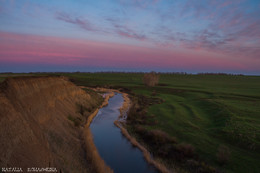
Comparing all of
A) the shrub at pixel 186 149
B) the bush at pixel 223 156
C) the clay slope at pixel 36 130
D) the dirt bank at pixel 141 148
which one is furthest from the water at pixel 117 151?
the bush at pixel 223 156

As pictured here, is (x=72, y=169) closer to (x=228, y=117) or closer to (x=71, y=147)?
(x=71, y=147)

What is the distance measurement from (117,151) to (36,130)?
32.6ft

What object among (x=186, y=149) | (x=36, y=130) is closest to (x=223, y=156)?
(x=186, y=149)

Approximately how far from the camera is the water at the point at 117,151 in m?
16.1

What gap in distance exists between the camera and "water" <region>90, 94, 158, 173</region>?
1614 centimetres

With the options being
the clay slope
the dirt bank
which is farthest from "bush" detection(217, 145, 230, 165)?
the clay slope

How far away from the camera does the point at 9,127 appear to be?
9789 millimetres

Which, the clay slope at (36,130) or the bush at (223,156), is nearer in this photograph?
the clay slope at (36,130)

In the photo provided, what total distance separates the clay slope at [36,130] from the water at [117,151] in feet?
8.65

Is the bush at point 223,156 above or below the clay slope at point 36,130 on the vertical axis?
below

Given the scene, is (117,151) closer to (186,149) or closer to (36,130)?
(186,149)

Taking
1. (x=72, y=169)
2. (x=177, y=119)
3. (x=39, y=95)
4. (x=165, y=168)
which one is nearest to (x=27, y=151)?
(x=72, y=169)

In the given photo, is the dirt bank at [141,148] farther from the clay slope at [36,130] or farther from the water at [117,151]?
the clay slope at [36,130]

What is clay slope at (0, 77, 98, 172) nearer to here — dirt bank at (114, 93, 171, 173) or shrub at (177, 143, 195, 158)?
dirt bank at (114, 93, 171, 173)
